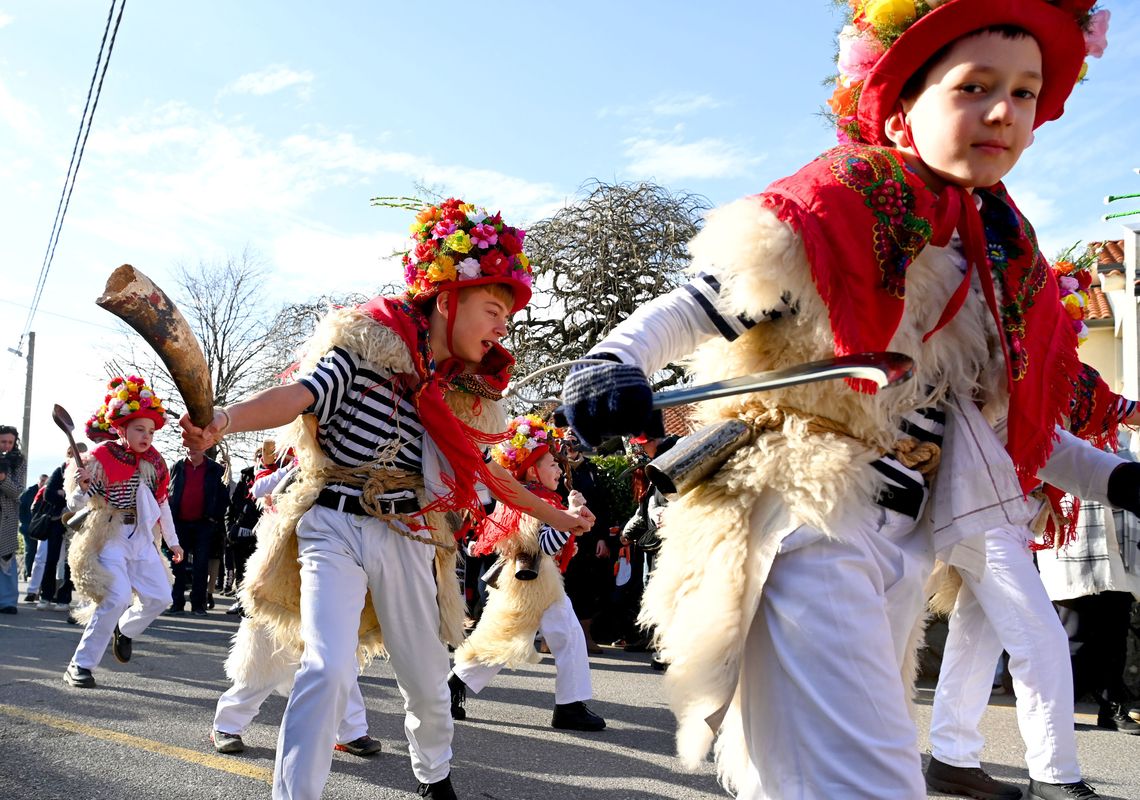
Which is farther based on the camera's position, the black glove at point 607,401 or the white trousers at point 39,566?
the white trousers at point 39,566

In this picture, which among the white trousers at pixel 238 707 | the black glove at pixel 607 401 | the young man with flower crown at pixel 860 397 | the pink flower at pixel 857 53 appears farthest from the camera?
the white trousers at pixel 238 707

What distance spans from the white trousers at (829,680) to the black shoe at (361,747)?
3307 millimetres

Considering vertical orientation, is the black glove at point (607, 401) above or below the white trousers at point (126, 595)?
above

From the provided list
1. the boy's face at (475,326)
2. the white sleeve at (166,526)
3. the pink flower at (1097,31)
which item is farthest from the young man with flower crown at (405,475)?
the white sleeve at (166,526)

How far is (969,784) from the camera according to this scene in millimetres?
4246

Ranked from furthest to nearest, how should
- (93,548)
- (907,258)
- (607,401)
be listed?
(93,548) → (907,258) → (607,401)

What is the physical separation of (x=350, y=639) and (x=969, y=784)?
2.74 m

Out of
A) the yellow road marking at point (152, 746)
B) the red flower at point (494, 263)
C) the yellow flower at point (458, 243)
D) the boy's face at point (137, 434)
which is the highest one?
the yellow flower at point (458, 243)

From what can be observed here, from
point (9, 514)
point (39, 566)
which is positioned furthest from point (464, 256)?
point (39, 566)

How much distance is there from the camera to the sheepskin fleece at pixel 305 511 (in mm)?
3613

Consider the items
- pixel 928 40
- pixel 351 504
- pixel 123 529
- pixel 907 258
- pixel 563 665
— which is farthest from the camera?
pixel 123 529

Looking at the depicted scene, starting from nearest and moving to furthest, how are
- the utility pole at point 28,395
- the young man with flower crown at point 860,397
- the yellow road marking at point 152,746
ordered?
the young man with flower crown at point 860,397 < the yellow road marking at point 152,746 < the utility pole at point 28,395

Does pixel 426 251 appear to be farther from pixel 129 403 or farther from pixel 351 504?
pixel 129 403

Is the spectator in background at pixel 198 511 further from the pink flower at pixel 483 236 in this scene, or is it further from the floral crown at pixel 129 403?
the pink flower at pixel 483 236
